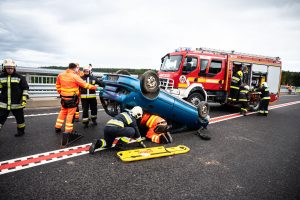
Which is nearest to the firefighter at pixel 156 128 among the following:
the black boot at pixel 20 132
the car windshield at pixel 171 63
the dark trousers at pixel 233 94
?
the black boot at pixel 20 132

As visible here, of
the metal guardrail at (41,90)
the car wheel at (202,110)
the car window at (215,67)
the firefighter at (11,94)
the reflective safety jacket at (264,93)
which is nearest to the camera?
the firefighter at (11,94)

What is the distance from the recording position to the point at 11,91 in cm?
439

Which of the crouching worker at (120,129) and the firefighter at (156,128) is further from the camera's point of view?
the firefighter at (156,128)

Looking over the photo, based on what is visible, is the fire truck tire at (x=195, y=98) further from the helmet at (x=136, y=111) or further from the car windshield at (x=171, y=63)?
the helmet at (x=136, y=111)

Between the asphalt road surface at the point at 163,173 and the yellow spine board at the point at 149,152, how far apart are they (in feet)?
0.27

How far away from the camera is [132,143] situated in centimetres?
437

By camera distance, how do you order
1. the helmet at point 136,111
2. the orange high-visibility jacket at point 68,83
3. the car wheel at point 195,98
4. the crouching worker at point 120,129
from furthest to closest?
the car wheel at point 195,98 < the orange high-visibility jacket at point 68,83 < the helmet at point 136,111 < the crouching worker at point 120,129

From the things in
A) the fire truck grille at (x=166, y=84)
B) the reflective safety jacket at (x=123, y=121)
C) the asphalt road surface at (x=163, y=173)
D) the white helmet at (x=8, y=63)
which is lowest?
the asphalt road surface at (x=163, y=173)

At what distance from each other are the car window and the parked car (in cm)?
349

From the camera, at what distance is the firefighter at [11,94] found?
430cm

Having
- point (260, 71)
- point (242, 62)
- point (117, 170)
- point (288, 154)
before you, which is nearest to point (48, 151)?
point (117, 170)

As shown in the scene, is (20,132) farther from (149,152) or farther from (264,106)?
(264,106)

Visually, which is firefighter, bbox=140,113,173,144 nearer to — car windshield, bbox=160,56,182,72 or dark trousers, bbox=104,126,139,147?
dark trousers, bbox=104,126,139,147

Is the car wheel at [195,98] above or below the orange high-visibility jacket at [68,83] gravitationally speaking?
below
